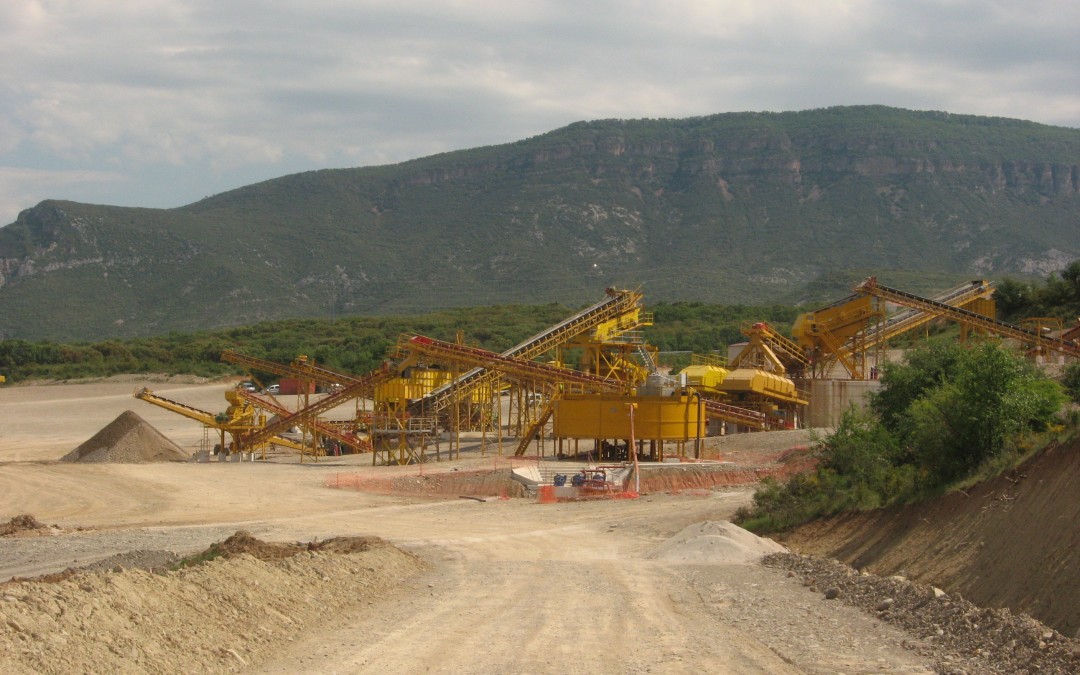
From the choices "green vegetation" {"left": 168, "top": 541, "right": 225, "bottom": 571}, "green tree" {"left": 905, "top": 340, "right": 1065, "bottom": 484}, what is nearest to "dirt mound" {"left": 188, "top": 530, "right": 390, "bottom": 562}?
"green vegetation" {"left": 168, "top": 541, "right": 225, "bottom": 571}

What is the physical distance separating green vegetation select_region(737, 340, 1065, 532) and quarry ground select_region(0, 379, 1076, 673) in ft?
4.36

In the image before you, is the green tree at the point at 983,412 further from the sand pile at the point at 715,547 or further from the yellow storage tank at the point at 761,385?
the yellow storage tank at the point at 761,385

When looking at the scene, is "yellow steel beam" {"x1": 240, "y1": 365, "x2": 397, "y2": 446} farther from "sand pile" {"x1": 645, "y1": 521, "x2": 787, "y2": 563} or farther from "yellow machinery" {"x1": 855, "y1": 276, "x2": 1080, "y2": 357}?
"sand pile" {"x1": 645, "y1": 521, "x2": 787, "y2": 563}

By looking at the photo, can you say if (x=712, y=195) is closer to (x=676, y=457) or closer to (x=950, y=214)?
(x=950, y=214)

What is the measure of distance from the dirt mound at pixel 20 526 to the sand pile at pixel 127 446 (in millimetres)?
21747

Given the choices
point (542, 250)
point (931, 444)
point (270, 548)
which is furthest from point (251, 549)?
point (542, 250)

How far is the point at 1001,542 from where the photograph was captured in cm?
1678

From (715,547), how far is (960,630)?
8404 mm

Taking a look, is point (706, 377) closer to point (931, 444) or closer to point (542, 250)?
point (931, 444)

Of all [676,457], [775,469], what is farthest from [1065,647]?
[676,457]

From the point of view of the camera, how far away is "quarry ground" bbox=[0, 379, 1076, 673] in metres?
13.2

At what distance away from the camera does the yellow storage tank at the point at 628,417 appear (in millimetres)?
43969

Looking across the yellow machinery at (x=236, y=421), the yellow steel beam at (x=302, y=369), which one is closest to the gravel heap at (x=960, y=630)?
the yellow machinery at (x=236, y=421)

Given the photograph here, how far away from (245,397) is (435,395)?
9136 mm
